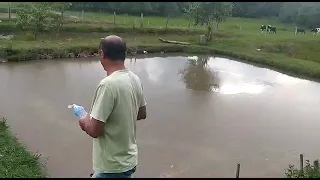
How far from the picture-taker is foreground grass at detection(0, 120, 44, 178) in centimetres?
541

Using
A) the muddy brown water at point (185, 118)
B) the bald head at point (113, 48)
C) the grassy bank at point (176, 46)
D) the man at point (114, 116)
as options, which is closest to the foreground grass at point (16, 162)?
the muddy brown water at point (185, 118)

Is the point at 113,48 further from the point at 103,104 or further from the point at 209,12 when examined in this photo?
the point at 209,12

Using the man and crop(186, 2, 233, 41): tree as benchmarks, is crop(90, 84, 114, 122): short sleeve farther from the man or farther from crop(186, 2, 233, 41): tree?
crop(186, 2, 233, 41): tree

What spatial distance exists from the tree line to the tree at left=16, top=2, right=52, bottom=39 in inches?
528

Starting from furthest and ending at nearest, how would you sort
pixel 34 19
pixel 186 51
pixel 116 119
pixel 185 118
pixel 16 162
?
pixel 186 51 < pixel 34 19 < pixel 185 118 < pixel 16 162 < pixel 116 119

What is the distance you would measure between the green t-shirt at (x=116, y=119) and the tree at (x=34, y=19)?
17.0m

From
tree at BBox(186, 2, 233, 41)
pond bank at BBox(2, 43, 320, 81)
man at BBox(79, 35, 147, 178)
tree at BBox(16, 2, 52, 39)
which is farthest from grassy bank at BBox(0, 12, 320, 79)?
man at BBox(79, 35, 147, 178)

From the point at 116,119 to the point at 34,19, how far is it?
56.1 feet

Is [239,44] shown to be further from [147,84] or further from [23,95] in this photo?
[23,95]

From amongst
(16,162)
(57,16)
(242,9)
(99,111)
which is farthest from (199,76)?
(242,9)

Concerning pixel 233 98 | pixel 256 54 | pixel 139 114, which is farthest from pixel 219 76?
pixel 139 114

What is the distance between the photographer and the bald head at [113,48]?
→ 258 centimetres

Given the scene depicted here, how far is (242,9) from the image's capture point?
39.2 metres

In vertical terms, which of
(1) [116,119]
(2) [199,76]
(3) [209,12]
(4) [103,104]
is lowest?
(2) [199,76]
